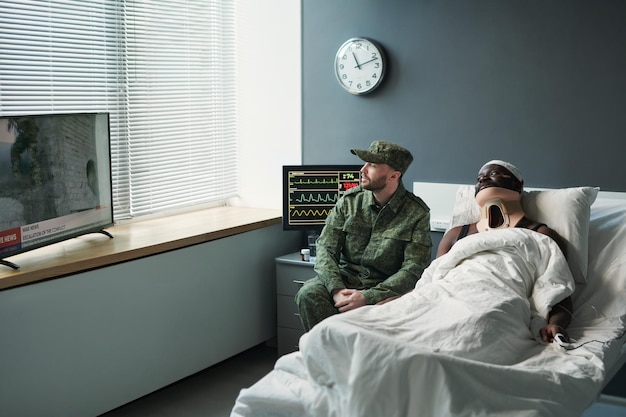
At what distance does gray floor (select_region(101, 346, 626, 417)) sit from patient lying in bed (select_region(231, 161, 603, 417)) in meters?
0.97

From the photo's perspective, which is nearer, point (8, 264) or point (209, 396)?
point (8, 264)

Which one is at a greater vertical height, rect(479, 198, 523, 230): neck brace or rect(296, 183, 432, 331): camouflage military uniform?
rect(479, 198, 523, 230): neck brace

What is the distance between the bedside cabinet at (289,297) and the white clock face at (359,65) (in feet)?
3.29

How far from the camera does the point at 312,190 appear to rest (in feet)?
13.8

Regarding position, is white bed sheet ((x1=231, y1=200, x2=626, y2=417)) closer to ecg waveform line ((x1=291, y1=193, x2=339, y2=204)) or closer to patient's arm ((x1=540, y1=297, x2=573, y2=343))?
patient's arm ((x1=540, y1=297, x2=573, y2=343))

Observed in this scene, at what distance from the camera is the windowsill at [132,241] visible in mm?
3090

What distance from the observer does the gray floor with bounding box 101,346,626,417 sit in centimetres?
362

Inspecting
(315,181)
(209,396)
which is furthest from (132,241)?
(315,181)

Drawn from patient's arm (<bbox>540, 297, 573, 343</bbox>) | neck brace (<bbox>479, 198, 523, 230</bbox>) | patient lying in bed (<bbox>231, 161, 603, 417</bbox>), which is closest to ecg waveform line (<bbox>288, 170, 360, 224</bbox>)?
neck brace (<bbox>479, 198, 523, 230</bbox>)

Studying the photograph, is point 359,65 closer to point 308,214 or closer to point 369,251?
point 308,214

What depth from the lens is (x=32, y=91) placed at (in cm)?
355

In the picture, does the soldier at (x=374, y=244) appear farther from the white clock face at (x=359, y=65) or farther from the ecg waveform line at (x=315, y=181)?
the white clock face at (x=359, y=65)

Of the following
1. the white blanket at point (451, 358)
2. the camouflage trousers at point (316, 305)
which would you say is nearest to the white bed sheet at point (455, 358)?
the white blanket at point (451, 358)

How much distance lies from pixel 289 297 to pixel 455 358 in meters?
2.02
